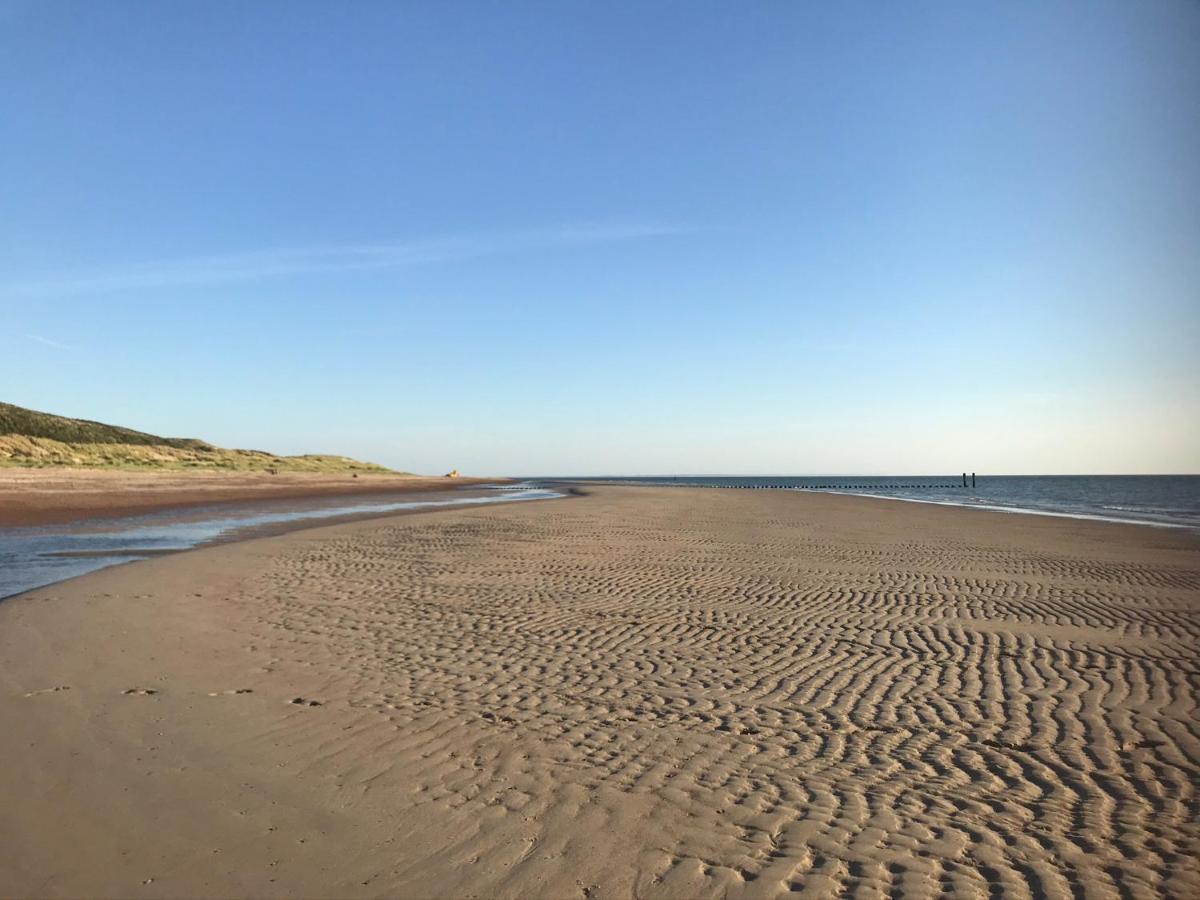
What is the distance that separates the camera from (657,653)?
30.8 feet

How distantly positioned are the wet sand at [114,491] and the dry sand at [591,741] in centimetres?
2072

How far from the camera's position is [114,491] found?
41656 millimetres

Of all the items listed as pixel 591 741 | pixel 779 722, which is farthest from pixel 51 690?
pixel 779 722

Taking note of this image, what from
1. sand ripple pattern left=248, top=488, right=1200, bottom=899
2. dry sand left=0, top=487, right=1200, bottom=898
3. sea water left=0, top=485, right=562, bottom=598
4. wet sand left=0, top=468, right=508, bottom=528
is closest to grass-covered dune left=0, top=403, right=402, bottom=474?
wet sand left=0, top=468, right=508, bottom=528

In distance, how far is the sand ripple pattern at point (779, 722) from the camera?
4500 mm

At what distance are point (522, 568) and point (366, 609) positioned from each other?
509 cm

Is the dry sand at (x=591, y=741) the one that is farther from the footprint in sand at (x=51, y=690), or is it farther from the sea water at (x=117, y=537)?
the sea water at (x=117, y=537)

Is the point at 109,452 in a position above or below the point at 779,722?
above

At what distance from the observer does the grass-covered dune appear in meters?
59.8

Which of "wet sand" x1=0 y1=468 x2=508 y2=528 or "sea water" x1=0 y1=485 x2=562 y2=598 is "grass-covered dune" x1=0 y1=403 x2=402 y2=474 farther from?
"sea water" x1=0 y1=485 x2=562 y2=598

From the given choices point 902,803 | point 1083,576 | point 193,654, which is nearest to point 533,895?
point 902,803

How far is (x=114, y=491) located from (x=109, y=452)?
1503 inches

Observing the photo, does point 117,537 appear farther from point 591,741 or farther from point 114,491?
point 114,491

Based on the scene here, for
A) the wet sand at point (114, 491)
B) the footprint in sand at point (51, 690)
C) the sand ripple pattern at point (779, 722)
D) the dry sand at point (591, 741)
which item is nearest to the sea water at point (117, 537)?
the wet sand at point (114, 491)
